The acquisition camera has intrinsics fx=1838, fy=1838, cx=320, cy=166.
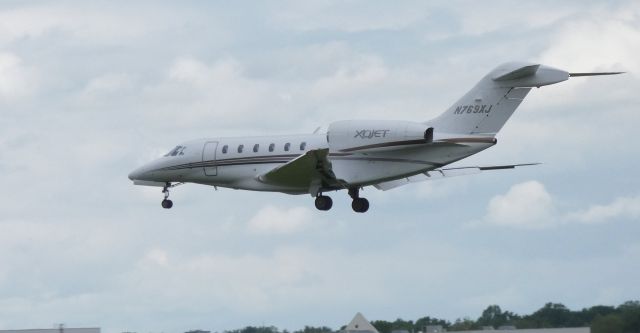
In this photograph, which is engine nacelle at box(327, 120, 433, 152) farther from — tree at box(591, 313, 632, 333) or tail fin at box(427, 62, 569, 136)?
tree at box(591, 313, 632, 333)

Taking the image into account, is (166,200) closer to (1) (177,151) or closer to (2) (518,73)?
(1) (177,151)

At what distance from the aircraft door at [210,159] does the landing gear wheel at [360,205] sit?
496 centimetres

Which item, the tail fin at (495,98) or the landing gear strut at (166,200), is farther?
the landing gear strut at (166,200)

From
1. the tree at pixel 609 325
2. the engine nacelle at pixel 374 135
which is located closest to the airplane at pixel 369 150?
the engine nacelle at pixel 374 135

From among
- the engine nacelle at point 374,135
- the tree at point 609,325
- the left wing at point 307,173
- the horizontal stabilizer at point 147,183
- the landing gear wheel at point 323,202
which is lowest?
the tree at point 609,325

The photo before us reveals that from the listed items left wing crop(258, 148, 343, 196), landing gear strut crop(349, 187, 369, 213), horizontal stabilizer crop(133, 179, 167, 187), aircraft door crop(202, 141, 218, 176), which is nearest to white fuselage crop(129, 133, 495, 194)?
aircraft door crop(202, 141, 218, 176)

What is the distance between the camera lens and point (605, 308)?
62312mm

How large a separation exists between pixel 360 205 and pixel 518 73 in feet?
26.8

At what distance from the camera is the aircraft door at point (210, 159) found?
6316cm

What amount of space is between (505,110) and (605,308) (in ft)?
29.7

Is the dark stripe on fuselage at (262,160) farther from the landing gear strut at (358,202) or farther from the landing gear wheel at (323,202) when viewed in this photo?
the landing gear strut at (358,202)

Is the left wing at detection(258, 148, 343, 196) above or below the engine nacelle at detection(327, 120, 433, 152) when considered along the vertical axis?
below

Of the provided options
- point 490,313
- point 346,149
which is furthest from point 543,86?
point 490,313

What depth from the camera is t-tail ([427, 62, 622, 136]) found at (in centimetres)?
5669
